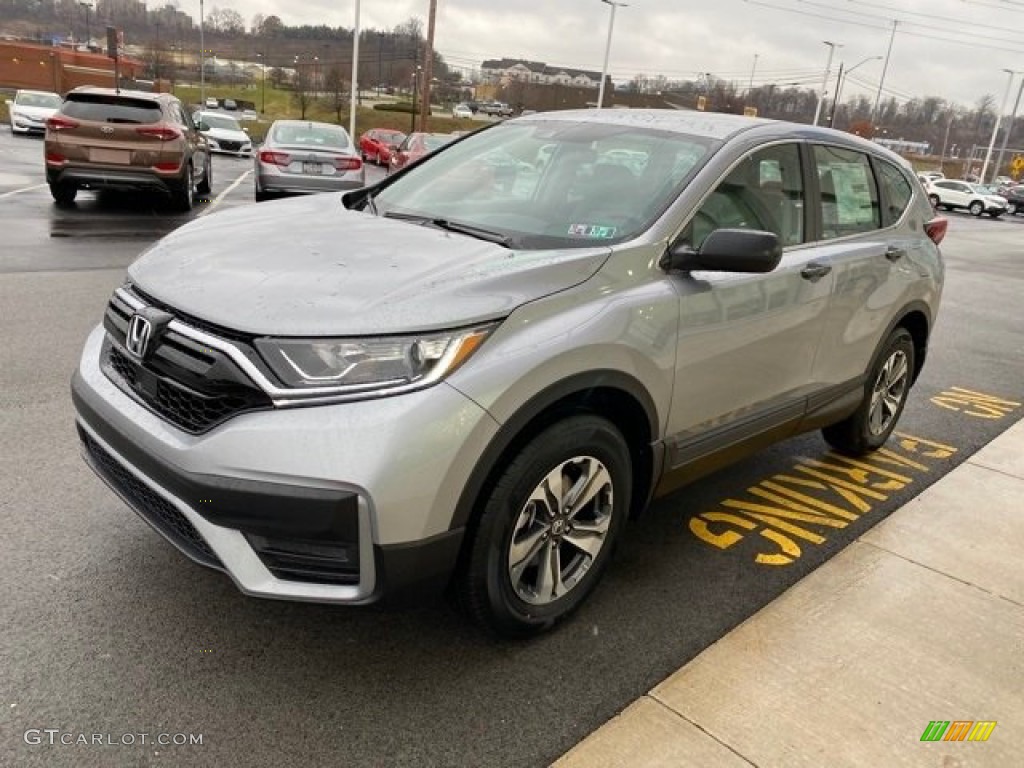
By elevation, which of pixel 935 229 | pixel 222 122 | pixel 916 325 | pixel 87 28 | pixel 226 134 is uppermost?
pixel 87 28

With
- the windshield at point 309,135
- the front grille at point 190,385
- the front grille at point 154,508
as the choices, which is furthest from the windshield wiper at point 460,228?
the windshield at point 309,135

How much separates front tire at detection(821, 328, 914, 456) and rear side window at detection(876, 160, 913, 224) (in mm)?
647

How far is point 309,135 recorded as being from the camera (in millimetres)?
13891

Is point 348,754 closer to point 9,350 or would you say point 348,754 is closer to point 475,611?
point 475,611

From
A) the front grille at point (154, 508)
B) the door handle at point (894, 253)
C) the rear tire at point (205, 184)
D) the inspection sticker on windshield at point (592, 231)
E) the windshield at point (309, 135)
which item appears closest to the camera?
the front grille at point (154, 508)

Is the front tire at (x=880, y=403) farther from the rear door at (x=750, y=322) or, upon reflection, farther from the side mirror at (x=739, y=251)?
the side mirror at (x=739, y=251)

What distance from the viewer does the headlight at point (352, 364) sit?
228 cm

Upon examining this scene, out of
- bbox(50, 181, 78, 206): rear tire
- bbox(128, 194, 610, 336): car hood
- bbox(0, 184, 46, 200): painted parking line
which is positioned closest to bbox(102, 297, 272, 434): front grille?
bbox(128, 194, 610, 336): car hood

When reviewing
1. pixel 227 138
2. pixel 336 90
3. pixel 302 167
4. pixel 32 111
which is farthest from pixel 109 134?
pixel 336 90

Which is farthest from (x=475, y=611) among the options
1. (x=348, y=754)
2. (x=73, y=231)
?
(x=73, y=231)

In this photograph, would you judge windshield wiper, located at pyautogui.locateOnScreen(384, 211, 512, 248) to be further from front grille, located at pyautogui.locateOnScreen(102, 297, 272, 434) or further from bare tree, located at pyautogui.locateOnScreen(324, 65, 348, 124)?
bare tree, located at pyautogui.locateOnScreen(324, 65, 348, 124)

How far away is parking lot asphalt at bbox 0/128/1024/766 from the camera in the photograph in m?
2.36

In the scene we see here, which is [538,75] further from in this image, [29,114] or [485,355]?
[485,355]

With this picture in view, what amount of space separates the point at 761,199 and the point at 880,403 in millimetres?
1880
